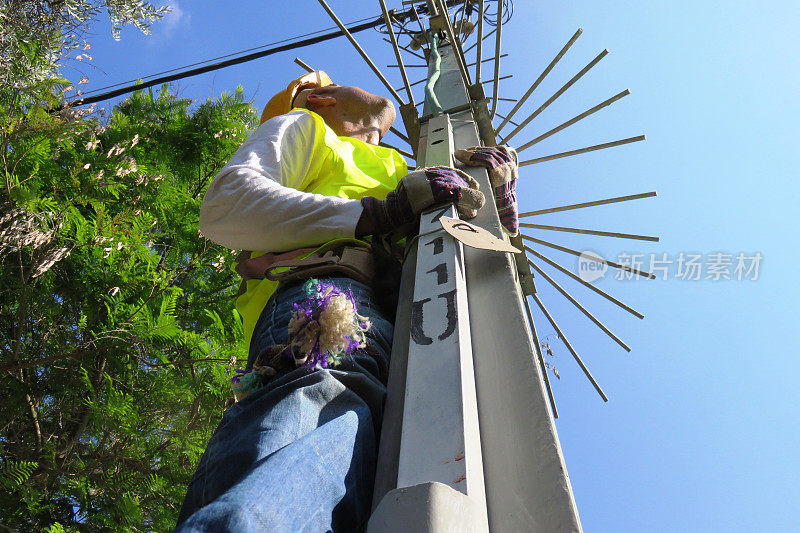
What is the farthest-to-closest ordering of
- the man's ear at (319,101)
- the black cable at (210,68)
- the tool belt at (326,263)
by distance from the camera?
the black cable at (210,68)
the man's ear at (319,101)
the tool belt at (326,263)

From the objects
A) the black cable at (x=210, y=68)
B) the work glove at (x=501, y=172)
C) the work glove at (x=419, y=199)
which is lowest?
the work glove at (x=419, y=199)

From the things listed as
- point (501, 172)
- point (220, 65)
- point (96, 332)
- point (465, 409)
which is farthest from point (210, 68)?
point (465, 409)

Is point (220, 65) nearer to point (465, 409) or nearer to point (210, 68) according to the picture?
point (210, 68)

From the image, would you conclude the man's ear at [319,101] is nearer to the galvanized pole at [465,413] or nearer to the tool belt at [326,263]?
the tool belt at [326,263]

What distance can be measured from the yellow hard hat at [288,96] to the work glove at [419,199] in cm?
106

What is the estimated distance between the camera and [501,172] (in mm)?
2027

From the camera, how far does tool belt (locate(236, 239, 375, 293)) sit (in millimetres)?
1521

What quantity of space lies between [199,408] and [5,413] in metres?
1.07

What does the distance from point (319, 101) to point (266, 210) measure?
1039 mm

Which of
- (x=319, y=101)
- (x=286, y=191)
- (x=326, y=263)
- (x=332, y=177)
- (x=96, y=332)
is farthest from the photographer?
(x=96, y=332)

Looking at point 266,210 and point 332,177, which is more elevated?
point 332,177

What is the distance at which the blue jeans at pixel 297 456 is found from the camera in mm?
768

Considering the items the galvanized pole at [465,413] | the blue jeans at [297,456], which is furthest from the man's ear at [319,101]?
the blue jeans at [297,456]

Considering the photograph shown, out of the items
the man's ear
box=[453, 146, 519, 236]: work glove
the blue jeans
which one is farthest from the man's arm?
the man's ear
